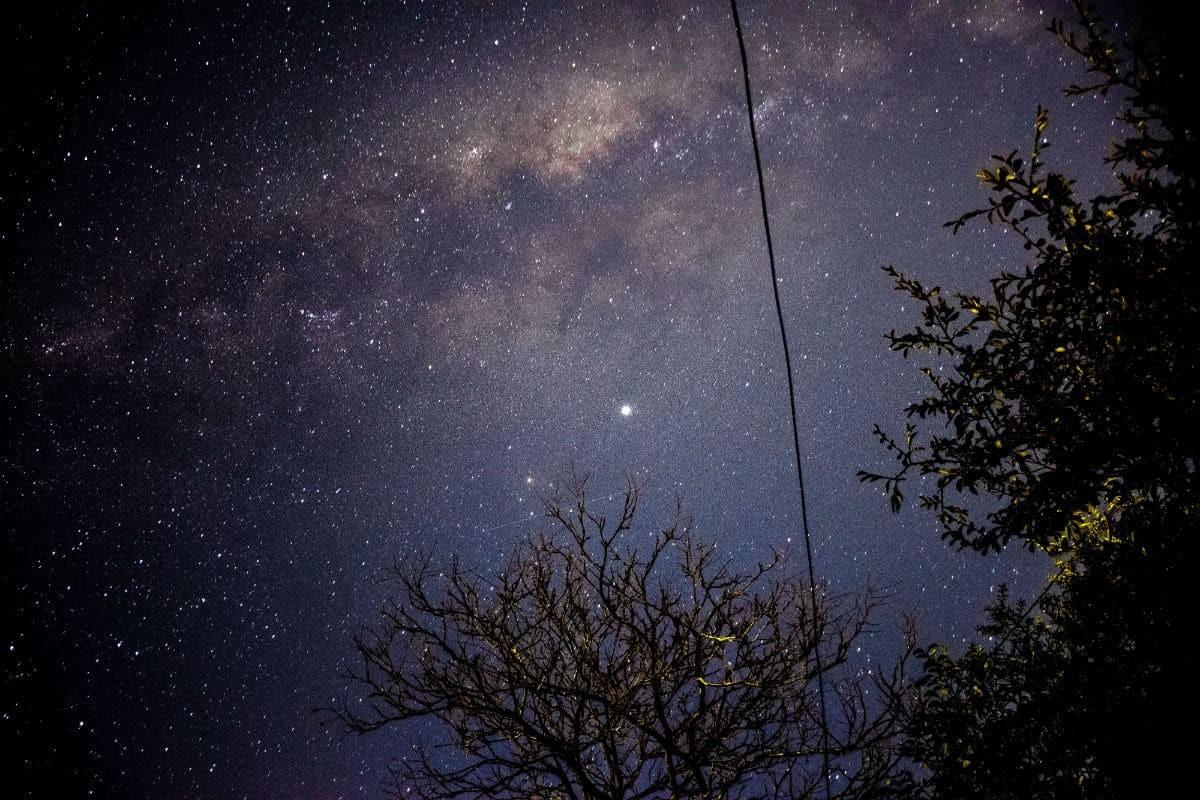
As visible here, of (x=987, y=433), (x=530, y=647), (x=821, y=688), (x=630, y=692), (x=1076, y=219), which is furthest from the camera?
(x=530, y=647)

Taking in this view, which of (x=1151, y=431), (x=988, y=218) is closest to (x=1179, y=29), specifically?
(x=988, y=218)

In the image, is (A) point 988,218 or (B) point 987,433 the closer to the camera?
(A) point 988,218

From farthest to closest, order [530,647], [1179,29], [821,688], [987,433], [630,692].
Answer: [530,647] → [630,692] → [821,688] → [987,433] → [1179,29]

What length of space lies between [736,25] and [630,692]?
5836mm

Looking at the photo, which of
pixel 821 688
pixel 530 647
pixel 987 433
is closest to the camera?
pixel 987 433

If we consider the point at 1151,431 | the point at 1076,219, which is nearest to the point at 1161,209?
the point at 1076,219

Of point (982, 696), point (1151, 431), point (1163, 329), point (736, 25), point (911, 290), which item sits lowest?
point (982, 696)

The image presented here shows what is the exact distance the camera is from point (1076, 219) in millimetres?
2896

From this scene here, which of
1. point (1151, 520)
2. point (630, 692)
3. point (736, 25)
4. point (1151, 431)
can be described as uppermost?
point (736, 25)

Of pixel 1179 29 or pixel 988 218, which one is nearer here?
pixel 1179 29

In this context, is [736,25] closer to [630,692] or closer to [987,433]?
[987,433]

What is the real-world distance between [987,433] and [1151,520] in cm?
98

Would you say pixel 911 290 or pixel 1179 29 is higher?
pixel 911 290

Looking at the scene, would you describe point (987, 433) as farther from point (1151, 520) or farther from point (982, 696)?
point (982, 696)
